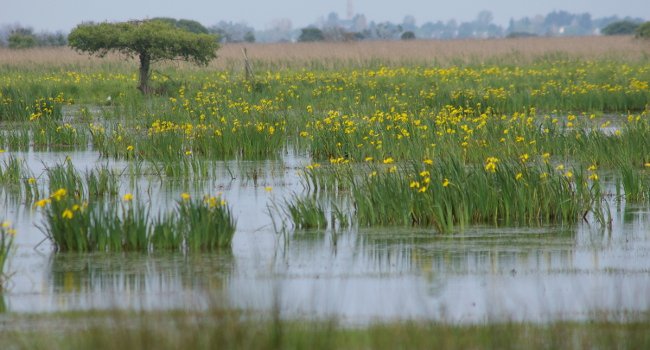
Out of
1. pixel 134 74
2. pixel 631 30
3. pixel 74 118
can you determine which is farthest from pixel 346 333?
pixel 631 30

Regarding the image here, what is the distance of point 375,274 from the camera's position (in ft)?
27.3

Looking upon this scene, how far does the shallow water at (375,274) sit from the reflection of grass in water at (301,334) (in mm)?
146

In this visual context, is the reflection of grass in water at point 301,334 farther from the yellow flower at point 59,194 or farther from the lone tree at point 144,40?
the lone tree at point 144,40

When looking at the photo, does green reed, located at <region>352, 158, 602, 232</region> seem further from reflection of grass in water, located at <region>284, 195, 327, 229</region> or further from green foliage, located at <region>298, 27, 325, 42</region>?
green foliage, located at <region>298, 27, 325, 42</region>

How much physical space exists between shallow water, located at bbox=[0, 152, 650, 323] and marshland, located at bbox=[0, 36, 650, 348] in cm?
3

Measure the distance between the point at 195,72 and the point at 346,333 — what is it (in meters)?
28.7

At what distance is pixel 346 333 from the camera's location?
20.5 ft

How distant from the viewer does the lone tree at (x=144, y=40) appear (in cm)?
2634

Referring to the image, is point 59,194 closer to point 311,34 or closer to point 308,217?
point 308,217

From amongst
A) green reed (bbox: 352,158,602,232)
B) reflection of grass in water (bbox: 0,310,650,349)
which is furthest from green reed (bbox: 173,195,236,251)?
reflection of grass in water (bbox: 0,310,650,349)

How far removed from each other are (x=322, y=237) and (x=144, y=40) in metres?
17.5

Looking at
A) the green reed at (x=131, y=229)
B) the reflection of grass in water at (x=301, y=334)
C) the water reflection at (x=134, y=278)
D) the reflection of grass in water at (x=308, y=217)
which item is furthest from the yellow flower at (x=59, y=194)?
the reflection of grass in water at (x=301, y=334)

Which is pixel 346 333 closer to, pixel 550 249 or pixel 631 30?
pixel 550 249

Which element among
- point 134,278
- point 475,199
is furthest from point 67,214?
point 475,199
